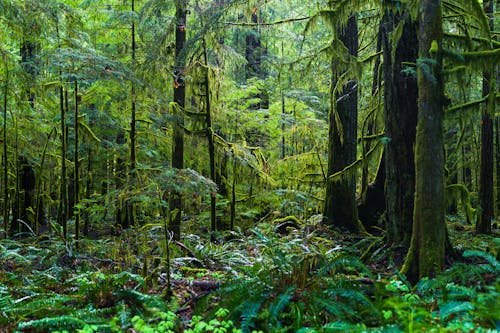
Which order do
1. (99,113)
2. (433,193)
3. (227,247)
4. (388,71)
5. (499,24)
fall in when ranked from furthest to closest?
(499,24), (99,113), (227,247), (388,71), (433,193)

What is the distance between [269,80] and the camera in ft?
48.9

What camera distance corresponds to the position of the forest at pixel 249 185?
4.24m

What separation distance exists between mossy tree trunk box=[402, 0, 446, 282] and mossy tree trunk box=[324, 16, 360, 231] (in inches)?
167

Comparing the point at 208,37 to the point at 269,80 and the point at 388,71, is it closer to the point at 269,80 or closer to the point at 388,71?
the point at 388,71

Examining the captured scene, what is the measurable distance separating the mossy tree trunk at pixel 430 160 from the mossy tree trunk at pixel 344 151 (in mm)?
4231

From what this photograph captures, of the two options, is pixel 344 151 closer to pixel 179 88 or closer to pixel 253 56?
pixel 179 88

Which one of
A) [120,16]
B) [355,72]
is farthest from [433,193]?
[120,16]

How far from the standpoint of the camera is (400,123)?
6.87 m

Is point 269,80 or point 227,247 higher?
point 269,80

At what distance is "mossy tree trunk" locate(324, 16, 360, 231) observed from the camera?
9633 millimetres

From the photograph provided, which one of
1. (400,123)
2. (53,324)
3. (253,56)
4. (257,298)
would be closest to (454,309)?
(257,298)

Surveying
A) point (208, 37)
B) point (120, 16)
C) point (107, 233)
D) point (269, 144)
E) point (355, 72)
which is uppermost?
point (120, 16)

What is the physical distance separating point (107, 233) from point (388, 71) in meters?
9.03

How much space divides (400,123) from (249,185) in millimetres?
6038
